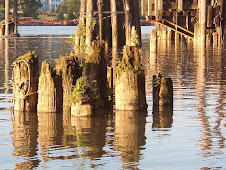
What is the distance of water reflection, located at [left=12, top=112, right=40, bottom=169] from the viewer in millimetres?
9977

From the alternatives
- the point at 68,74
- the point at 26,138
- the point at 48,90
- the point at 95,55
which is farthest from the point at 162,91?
the point at 26,138

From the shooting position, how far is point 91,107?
43.6ft

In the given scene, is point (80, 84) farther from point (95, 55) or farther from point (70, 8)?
point (70, 8)

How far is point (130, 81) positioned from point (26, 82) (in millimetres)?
1973

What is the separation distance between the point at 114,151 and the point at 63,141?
43.5 inches

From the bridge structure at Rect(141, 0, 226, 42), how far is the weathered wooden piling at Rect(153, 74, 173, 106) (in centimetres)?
2335

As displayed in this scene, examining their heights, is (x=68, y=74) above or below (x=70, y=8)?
below

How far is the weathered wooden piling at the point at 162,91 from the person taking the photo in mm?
13820

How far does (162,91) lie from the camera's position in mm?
13969

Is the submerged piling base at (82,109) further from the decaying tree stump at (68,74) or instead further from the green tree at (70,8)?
the green tree at (70,8)

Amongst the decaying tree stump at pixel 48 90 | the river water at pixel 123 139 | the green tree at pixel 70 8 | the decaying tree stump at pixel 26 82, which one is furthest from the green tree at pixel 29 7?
the decaying tree stump at pixel 48 90

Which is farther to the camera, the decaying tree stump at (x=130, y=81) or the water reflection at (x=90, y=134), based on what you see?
the decaying tree stump at (x=130, y=81)

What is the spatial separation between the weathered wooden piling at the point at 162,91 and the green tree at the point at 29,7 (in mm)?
107740

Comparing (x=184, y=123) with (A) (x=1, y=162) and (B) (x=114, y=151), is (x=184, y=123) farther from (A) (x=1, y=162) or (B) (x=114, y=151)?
(A) (x=1, y=162)
